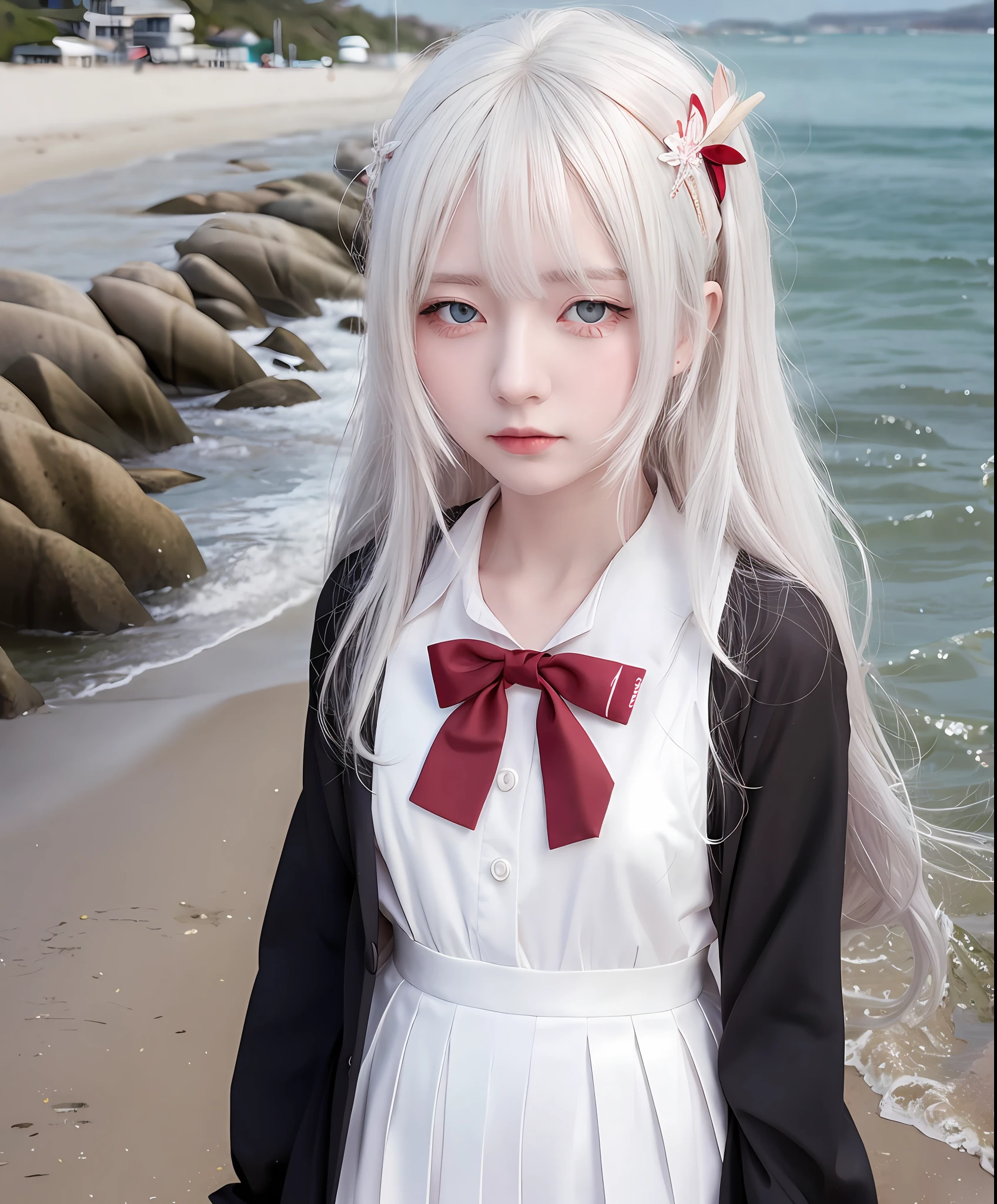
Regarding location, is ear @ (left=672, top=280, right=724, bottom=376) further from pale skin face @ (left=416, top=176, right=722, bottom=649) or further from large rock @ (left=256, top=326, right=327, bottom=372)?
large rock @ (left=256, top=326, right=327, bottom=372)

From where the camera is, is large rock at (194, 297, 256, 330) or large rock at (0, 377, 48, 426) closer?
large rock at (0, 377, 48, 426)

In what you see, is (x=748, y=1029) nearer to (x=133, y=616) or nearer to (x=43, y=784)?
(x=43, y=784)

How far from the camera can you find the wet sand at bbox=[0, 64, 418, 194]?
270cm

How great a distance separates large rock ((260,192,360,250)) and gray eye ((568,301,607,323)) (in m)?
2.55

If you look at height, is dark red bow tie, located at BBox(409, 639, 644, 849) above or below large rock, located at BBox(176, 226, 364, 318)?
below

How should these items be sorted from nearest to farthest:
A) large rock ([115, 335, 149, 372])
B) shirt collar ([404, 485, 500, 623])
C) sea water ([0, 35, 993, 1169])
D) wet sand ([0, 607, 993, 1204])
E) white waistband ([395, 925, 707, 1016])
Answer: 1. white waistband ([395, 925, 707, 1016])
2. shirt collar ([404, 485, 500, 623])
3. wet sand ([0, 607, 993, 1204])
4. sea water ([0, 35, 993, 1169])
5. large rock ([115, 335, 149, 372])

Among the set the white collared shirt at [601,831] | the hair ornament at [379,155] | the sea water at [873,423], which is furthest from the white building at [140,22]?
the white collared shirt at [601,831]

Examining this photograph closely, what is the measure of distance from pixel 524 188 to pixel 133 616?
2.16 meters

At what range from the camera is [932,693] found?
12.8 feet

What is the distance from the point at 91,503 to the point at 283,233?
3.62ft

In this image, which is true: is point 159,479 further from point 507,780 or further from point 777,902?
point 777,902

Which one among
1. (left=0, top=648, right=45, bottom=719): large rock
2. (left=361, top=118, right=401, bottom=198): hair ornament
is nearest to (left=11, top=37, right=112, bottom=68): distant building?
(left=0, top=648, right=45, bottom=719): large rock

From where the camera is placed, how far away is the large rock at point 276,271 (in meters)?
3.20

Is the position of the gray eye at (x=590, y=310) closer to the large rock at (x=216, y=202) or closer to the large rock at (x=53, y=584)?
the large rock at (x=53, y=584)
